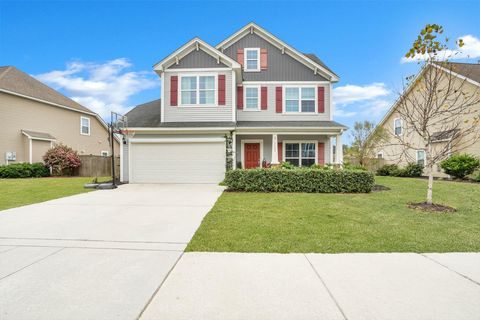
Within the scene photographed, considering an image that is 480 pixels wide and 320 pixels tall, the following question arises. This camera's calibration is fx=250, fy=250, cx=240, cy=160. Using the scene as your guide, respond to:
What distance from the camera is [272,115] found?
15.0m

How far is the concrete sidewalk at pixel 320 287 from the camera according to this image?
2.28 meters

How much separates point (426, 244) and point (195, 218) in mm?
4391

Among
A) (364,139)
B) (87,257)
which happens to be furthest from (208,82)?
(364,139)

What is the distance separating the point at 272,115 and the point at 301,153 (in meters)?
2.87

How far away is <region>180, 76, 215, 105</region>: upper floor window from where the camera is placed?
1323cm

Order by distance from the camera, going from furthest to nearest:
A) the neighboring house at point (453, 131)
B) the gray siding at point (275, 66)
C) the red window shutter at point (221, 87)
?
the gray siding at point (275, 66) < the red window shutter at point (221, 87) < the neighboring house at point (453, 131)

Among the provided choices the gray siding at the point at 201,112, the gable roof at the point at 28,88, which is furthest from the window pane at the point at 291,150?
the gable roof at the point at 28,88

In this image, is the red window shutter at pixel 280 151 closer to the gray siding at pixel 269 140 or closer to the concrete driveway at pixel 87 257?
the gray siding at pixel 269 140

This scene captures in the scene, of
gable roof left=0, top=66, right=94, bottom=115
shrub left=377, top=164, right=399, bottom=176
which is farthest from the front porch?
gable roof left=0, top=66, right=94, bottom=115

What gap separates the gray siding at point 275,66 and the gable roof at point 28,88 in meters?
14.7

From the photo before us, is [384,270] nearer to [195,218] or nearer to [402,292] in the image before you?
[402,292]

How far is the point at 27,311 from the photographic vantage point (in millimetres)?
2305

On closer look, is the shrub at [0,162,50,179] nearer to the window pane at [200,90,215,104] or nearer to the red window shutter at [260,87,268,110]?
the window pane at [200,90,215,104]

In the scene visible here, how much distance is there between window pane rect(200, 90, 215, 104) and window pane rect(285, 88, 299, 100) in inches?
182
